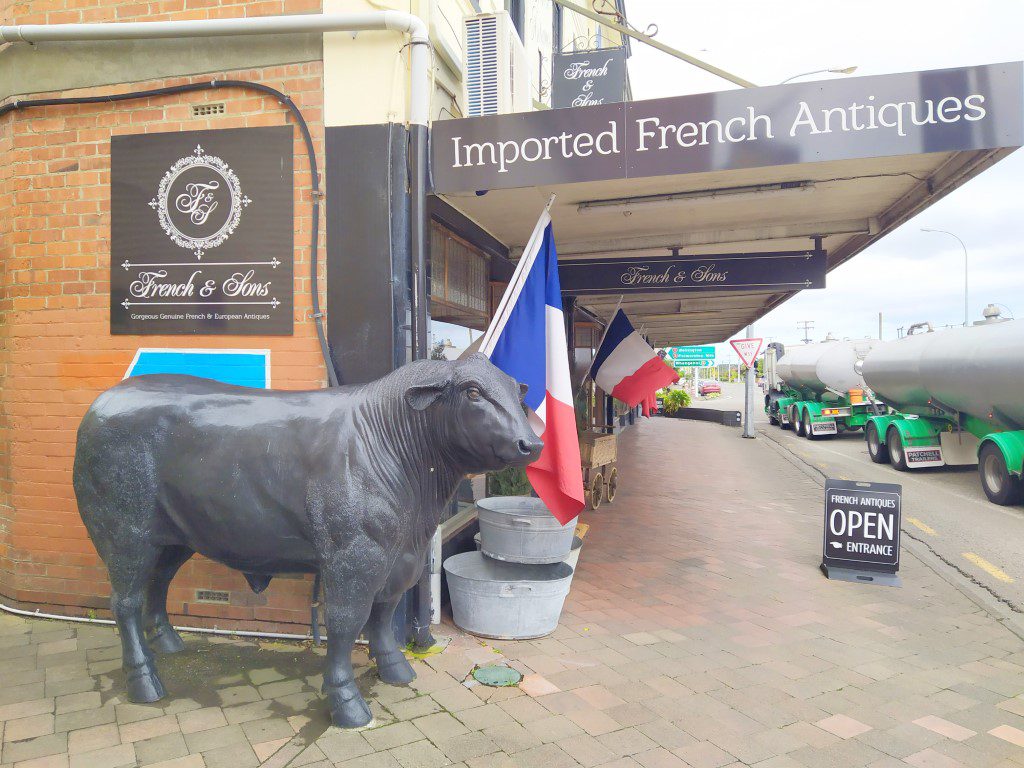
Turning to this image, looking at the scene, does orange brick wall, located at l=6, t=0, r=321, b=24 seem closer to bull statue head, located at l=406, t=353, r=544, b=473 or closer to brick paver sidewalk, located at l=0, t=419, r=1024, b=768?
bull statue head, located at l=406, t=353, r=544, b=473

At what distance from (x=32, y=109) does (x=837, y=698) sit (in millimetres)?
6326

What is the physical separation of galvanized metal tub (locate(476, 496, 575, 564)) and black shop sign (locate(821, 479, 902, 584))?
295 centimetres

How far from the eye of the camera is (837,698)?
148 inches

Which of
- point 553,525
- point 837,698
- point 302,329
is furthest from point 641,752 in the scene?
point 302,329

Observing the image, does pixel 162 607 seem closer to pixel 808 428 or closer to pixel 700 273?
pixel 700 273

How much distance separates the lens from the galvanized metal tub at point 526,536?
4.57 m

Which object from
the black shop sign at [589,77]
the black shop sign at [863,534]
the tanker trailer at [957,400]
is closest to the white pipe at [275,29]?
the black shop sign at [589,77]

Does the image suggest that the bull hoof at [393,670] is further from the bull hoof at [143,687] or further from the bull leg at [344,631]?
the bull hoof at [143,687]

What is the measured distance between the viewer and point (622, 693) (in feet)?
12.3

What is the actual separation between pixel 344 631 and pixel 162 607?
1561 millimetres

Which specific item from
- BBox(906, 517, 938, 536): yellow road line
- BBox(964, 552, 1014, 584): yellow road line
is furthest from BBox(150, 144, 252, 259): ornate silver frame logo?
BBox(906, 517, 938, 536): yellow road line

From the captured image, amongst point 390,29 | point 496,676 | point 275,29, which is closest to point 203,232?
point 275,29

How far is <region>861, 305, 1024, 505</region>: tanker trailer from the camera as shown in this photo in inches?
388

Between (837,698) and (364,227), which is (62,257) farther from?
(837,698)
